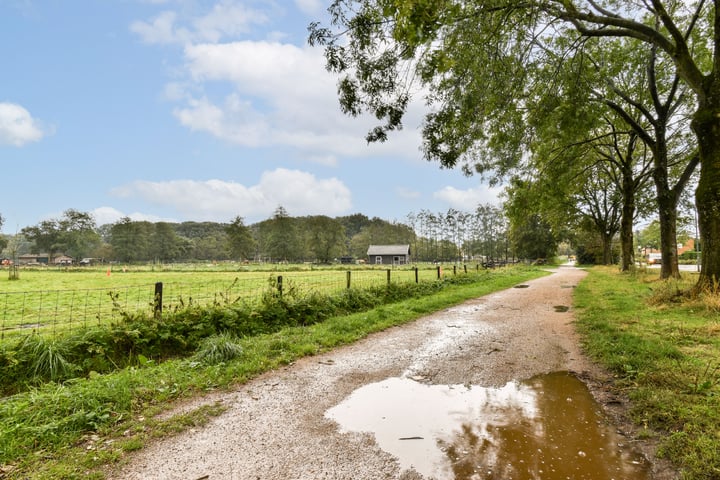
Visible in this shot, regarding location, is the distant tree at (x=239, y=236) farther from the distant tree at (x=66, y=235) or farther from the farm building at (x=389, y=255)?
the distant tree at (x=66, y=235)

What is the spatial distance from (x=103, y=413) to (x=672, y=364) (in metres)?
6.86

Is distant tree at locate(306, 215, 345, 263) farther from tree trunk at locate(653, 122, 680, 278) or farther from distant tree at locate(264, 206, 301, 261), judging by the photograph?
tree trunk at locate(653, 122, 680, 278)

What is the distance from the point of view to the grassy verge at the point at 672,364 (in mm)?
2881

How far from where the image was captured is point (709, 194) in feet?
27.2

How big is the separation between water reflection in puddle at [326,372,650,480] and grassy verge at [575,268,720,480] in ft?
1.32

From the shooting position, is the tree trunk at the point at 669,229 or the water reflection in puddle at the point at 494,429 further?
the tree trunk at the point at 669,229

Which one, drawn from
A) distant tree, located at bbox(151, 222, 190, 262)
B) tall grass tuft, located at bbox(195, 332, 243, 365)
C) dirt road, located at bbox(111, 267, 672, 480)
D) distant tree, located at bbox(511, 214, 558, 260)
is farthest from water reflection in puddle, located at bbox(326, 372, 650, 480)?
distant tree, located at bbox(151, 222, 190, 262)

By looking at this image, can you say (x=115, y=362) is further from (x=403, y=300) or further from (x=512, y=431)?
(x=403, y=300)

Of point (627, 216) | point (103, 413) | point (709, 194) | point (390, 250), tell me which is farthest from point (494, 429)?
point (390, 250)

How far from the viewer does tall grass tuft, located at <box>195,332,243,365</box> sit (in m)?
5.40

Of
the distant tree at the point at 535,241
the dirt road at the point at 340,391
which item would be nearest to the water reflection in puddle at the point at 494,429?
the dirt road at the point at 340,391

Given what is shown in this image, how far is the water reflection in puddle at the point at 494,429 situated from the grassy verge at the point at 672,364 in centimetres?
40

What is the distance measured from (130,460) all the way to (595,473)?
3.74 meters

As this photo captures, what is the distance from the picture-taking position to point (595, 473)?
8.71 feet
